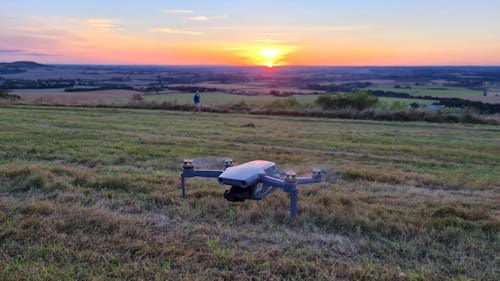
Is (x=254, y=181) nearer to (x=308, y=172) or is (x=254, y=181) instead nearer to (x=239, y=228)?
(x=239, y=228)

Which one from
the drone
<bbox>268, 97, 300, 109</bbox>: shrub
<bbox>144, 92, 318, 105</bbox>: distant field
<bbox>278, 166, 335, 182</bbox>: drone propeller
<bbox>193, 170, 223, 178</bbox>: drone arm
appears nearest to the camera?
the drone

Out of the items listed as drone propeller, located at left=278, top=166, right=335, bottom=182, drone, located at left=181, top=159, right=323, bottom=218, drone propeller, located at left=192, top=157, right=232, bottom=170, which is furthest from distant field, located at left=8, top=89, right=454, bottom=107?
drone, located at left=181, top=159, right=323, bottom=218

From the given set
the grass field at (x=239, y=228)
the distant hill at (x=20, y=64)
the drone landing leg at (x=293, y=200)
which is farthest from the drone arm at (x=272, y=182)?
the distant hill at (x=20, y=64)

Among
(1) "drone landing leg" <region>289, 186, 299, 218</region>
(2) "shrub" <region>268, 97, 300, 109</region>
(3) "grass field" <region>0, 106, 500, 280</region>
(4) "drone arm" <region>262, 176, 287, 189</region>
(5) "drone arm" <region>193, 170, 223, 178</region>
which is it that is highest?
(4) "drone arm" <region>262, 176, 287, 189</region>

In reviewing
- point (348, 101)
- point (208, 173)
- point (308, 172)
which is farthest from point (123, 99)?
point (208, 173)

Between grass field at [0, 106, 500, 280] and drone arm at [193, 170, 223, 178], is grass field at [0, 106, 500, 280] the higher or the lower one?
the lower one

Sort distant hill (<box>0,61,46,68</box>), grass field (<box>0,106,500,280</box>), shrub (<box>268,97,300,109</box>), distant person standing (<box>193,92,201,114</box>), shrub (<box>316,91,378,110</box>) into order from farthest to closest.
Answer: distant hill (<box>0,61,46,68</box>) → shrub (<box>316,91,378,110</box>) → shrub (<box>268,97,300,109</box>) → distant person standing (<box>193,92,201,114</box>) → grass field (<box>0,106,500,280</box>)

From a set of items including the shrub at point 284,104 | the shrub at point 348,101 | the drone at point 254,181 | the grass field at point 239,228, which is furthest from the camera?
the shrub at point 348,101

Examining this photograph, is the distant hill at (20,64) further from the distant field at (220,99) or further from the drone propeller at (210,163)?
the drone propeller at (210,163)

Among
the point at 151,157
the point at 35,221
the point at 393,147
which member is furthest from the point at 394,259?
the point at 393,147

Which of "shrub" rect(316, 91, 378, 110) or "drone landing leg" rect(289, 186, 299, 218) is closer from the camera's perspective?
"drone landing leg" rect(289, 186, 299, 218)

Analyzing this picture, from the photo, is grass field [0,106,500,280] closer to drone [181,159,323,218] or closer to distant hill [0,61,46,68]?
drone [181,159,323,218]

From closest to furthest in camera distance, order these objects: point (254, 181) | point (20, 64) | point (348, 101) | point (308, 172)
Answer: point (254, 181) < point (308, 172) < point (348, 101) < point (20, 64)
